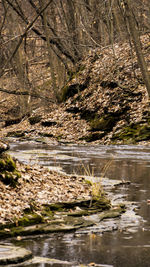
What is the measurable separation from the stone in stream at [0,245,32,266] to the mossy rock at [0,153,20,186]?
98.0 inches

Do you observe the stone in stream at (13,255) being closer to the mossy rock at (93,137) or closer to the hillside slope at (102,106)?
the hillside slope at (102,106)

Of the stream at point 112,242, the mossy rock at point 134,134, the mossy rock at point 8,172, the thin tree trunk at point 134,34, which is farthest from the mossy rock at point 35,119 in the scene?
the mossy rock at point 8,172

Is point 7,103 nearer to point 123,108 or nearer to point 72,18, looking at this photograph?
point 72,18

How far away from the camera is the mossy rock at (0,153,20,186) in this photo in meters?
8.13

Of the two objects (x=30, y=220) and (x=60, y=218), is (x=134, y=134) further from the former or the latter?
(x=30, y=220)

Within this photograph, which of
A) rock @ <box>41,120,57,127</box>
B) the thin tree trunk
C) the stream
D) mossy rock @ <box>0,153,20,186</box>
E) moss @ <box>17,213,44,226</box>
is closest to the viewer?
the stream

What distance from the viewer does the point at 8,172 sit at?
8352mm

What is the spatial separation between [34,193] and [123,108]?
15.4 metres

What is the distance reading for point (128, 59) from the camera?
26.0 meters

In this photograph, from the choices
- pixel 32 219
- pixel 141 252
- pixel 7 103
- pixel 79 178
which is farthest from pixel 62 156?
pixel 7 103

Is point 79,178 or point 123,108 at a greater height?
point 123,108

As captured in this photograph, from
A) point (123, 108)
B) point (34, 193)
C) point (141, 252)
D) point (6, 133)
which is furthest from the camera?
point (6, 133)

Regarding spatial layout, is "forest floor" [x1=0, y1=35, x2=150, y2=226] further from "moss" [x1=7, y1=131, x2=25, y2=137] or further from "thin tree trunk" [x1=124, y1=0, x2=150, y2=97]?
"thin tree trunk" [x1=124, y1=0, x2=150, y2=97]

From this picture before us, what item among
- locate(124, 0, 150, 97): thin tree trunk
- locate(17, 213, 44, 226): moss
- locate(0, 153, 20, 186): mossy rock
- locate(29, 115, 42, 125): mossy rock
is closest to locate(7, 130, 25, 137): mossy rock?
locate(29, 115, 42, 125): mossy rock
